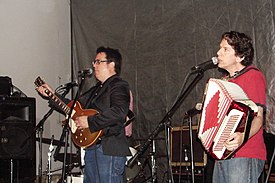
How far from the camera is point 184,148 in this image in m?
5.25

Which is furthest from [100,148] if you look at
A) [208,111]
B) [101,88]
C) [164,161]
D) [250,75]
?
[164,161]

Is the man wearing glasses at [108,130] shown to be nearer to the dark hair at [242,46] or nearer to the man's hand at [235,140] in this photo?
the dark hair at [242,46]

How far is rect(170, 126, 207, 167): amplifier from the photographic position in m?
5.09

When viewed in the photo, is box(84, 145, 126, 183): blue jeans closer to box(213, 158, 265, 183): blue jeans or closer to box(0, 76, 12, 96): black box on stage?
box(213, 158, 265, 183): blue jeans

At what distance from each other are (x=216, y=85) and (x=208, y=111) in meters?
0.18

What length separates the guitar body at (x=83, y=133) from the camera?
12.9 feet

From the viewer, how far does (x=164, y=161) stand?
579cm

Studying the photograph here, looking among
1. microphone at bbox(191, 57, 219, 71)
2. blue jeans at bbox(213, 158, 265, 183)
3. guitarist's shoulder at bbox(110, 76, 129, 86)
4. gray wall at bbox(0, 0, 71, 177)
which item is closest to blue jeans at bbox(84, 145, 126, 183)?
guitarist's shoulder at bbox(110, 76, 129, 86)

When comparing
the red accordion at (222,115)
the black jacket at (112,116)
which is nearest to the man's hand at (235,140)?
the red accordion at (222,115)

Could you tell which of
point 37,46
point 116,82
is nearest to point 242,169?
point 116,82

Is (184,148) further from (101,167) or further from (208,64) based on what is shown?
(208,64)

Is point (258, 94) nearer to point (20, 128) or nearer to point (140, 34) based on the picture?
point (20, 128)

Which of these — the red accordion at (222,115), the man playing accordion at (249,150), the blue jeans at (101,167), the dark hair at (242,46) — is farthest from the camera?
the blue jeans at (101,167)

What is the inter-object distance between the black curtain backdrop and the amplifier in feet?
0.71
